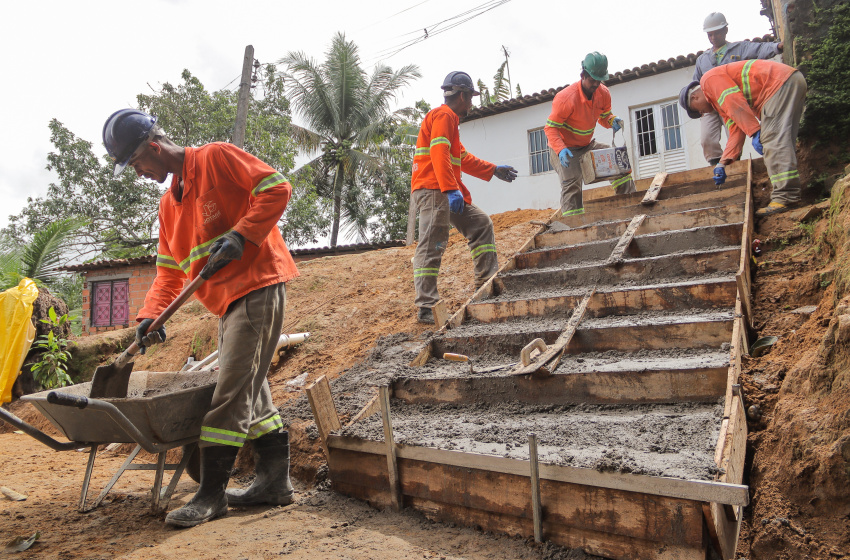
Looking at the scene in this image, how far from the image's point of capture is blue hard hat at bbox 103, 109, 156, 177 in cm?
261

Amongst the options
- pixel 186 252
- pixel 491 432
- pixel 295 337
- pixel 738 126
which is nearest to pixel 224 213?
pixel 186 252

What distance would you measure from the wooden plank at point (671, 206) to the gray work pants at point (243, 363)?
334 centimetres

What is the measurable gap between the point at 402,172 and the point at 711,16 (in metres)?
13.7

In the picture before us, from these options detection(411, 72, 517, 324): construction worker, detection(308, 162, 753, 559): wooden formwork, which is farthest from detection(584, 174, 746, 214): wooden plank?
detection(411, 72, 517, 324): construction worker

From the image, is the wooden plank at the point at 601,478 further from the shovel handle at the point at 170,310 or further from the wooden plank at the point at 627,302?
the wooden plank at the point at 627,302

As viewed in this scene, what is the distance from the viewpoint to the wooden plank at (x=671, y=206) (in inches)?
183

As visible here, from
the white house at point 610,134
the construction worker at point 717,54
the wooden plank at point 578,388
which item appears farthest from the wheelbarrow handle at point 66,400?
the white house at point 610,134

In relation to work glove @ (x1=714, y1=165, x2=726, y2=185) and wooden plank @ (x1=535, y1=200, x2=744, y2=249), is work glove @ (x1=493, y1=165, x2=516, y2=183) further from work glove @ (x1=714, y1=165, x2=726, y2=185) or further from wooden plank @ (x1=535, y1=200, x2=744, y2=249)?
work glove @ (x1=714, y1=165, x2=726, y2=185)

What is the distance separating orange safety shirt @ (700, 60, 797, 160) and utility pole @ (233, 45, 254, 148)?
280 inches

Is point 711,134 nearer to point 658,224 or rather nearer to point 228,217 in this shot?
point 658,224

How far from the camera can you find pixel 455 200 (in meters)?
4.34

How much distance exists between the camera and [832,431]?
181cm

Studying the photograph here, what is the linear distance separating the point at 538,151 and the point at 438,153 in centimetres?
967

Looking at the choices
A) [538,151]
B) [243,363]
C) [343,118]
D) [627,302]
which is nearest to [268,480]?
[243,363]
